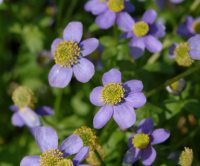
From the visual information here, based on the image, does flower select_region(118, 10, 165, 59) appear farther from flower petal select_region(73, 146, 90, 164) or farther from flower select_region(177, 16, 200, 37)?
flower petal select_region(73, 146, 90, 164)

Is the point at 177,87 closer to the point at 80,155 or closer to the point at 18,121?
the point at 80,155

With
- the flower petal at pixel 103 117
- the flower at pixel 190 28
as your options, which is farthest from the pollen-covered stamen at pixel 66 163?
the flower at pixel 190 28

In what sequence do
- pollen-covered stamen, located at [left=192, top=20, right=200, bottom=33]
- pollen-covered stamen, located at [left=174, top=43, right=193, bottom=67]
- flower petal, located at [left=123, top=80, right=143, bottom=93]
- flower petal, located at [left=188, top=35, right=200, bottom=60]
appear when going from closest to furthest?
flower petal, located at [left=123, top=80, right=143, bottom=93] < flower petal, located at [left=188, top=35, right=200, bottom=60] < pollen-covered stamen, located at [left=174, top=43, right=193, bottom=67] < pollen-covered stamen, located at [left=192, top=20, right=200, bottom=33]

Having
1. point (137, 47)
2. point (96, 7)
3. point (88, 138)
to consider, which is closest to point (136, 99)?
point (88, 138)

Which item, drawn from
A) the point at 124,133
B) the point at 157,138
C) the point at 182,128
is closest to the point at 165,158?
the point at 157,138

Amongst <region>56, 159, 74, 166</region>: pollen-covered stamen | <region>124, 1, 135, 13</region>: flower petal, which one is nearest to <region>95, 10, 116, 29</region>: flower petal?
<region>124, 1, 135, 13</region>: flower petal
